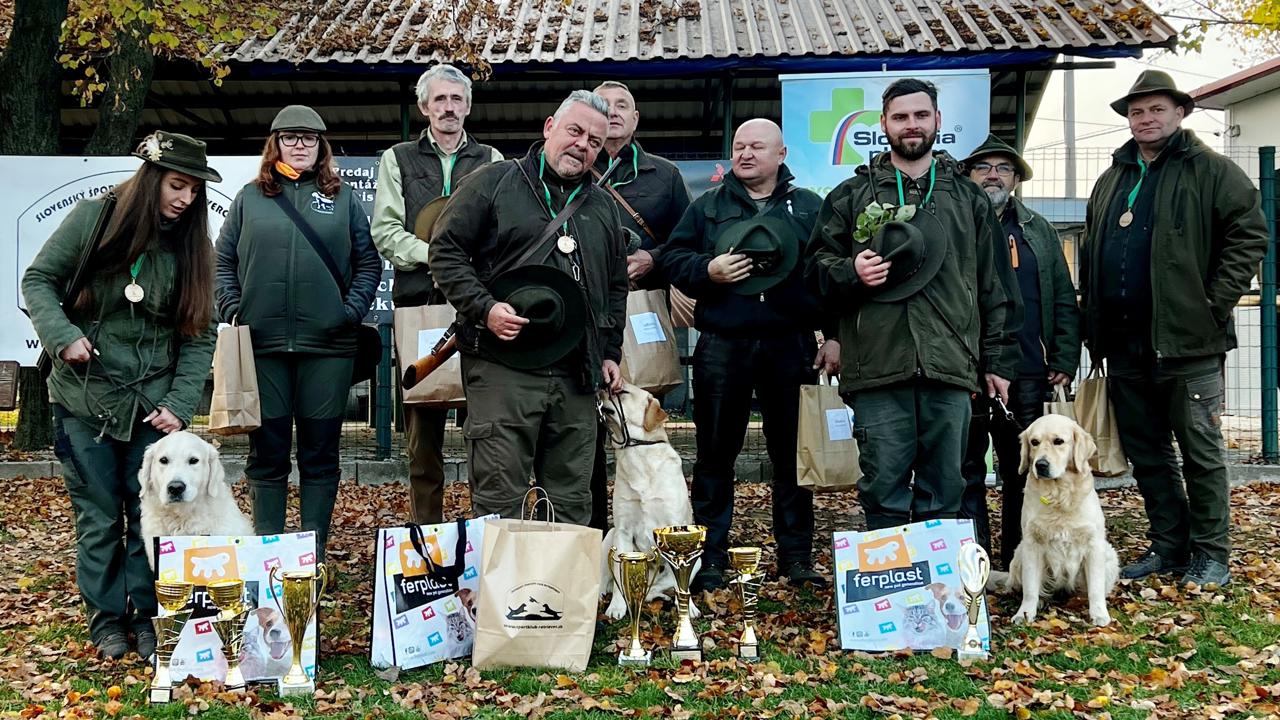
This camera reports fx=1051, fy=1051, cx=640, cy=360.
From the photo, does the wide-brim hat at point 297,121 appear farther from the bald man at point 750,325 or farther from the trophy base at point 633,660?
the trophy base at point 633,660

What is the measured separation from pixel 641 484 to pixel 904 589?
46.7 inches

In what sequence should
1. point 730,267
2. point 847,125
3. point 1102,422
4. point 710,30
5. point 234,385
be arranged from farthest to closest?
1. point 710,30
2. point 847,125
3. point 1102,422
4. point 730,267
5. point 234,385

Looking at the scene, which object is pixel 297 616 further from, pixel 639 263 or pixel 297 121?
pixel 639 263

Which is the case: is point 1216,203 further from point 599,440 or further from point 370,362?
point 370,362

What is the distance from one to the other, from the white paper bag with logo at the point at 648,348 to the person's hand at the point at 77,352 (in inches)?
85.7

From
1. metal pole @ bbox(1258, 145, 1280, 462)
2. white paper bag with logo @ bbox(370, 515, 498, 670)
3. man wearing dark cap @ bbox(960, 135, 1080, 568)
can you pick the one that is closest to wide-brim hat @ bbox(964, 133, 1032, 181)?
man wearing dark cap @ bbox(960, 135, 1080, 568)

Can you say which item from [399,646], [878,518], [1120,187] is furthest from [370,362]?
[1120,187]

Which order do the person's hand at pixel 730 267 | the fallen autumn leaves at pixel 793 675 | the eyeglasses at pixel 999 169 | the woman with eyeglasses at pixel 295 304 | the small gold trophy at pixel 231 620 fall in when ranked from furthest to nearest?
the eyeglasses at pixel 999 169, the person's hand at pixel 730 267, the woman with eyeglasses at pixel 295 304, the small gold trophy at pixel 231 620, the fallen autumn leaves at pixel 793 675

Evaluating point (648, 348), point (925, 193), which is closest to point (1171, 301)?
point (925, 193)

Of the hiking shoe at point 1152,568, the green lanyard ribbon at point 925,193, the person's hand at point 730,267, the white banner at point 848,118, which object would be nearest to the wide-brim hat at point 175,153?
the person's hand at point 730,267

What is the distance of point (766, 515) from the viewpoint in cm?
705

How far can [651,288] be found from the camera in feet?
16.9

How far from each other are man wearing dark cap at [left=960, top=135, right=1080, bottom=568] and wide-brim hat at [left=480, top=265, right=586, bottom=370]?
2.19 m

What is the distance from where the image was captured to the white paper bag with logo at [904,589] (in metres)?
3.85
